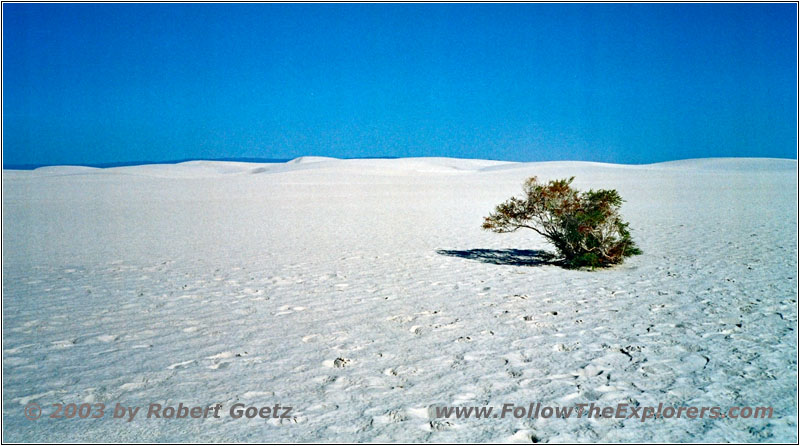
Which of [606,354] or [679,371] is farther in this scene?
[606,354]

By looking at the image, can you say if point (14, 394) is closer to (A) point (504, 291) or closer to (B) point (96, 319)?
(B) point (96, 319)

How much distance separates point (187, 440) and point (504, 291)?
13.9 ft

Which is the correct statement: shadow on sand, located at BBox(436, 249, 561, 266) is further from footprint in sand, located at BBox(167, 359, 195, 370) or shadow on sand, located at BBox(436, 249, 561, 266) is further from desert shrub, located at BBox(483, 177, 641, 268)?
footprint in sand, located at BBox(167, 359, 195, 370)

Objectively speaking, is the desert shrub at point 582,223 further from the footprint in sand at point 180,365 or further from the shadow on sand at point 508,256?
the footprint in sand at point 180,365

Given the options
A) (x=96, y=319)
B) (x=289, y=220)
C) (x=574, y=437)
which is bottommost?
(x=574, y=437)

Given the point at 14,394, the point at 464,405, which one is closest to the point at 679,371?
the point at 464,405

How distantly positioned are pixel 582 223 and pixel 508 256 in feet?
5.55

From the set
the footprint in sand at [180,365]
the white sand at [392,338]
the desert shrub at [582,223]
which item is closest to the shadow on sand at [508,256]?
the white sand at [392,338]

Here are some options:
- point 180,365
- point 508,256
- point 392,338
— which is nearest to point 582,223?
point 508,256

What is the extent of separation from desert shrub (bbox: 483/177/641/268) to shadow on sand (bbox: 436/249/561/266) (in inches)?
16.6

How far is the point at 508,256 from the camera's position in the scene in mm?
9133

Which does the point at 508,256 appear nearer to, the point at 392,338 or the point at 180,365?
the point at 392,338

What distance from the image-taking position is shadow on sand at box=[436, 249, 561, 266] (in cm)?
846

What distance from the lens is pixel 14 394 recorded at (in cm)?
367
